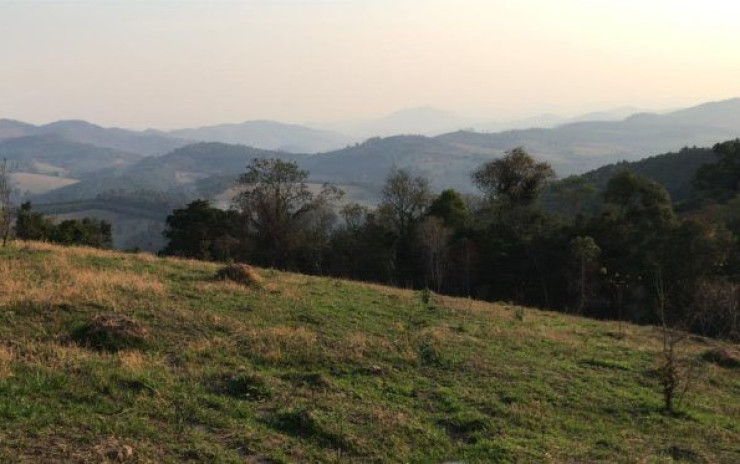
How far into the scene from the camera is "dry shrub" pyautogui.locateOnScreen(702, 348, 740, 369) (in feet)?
50.9

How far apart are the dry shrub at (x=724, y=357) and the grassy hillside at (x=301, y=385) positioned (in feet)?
1.54

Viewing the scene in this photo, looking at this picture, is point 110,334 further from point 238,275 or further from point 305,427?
point 238,275

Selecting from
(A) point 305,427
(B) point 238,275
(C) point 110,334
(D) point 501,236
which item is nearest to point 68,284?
(C) point 110,334

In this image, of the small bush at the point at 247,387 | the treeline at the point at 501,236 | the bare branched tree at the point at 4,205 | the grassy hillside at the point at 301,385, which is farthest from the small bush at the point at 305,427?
the treeline at the point at 501,236

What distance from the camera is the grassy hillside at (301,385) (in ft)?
22.6

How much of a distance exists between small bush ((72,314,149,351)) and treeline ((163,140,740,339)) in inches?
1144

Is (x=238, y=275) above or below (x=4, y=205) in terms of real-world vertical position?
below

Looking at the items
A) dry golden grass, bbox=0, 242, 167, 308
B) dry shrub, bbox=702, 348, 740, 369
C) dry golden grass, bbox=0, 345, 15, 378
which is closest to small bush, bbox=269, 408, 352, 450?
dry golden grass, bbox=0, 345, 15, 378

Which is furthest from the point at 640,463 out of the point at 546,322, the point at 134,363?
the point at 546,322

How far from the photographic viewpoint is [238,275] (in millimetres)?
17781

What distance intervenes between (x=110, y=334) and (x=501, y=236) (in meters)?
39.3

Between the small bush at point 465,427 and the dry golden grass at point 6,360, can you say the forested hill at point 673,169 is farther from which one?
the dry golden grass at point 6,360

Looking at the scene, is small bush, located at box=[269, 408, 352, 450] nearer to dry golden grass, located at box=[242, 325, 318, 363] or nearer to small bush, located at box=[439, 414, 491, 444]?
small bush, located at box=[439, 414, 491, 444]

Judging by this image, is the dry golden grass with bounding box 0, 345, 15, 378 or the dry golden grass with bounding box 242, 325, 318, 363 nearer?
the dry golden grass with bounding box 0, 345, 15, 378
